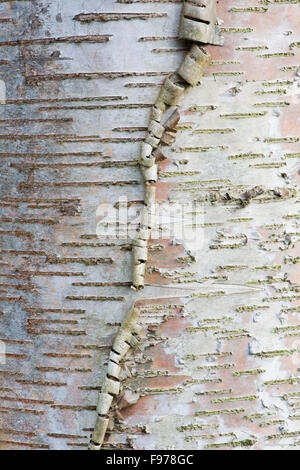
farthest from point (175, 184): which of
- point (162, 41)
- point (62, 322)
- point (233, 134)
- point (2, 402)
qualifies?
point (2, 402)

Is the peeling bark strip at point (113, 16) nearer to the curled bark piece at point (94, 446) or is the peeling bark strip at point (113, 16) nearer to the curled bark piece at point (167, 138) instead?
the curled bark piece at point (167, 138)

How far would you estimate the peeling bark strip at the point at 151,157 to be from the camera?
1.29 meters

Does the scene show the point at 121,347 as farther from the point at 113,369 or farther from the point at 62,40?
the point at 62,40

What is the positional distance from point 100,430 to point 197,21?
973mm

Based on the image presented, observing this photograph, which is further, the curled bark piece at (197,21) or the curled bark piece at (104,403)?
the curled bark piece at (104,403)

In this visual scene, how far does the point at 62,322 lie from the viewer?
140 cm

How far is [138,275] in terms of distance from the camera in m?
1.34

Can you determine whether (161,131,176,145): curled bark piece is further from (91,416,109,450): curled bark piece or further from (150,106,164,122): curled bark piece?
(91,416,109,450): curled bark piece

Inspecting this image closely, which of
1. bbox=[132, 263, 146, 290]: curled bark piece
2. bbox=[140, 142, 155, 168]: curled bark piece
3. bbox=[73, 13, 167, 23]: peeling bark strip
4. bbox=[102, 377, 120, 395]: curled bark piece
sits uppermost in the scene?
bbox=[73, 13, 167, 23]: peeling bark strip

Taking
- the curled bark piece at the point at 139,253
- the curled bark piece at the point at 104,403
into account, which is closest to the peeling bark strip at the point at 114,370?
the curled bark piece at the point at 104,403

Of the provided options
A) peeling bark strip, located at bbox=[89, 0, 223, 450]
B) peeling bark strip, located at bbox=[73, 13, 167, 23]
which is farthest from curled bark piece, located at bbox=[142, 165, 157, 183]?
peeling bark strip, located at bbox=[73, 13, 167, 23]

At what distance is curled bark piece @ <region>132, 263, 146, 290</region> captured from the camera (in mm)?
1345

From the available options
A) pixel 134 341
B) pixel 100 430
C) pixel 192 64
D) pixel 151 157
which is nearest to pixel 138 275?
pixel 134 341

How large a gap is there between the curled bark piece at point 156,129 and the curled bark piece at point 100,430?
2.23ft
